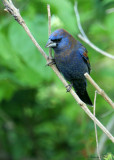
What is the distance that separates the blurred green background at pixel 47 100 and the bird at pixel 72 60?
0.61ft

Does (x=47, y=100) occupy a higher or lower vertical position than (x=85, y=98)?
higher

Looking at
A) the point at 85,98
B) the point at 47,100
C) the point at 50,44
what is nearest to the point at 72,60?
the point at 85,98

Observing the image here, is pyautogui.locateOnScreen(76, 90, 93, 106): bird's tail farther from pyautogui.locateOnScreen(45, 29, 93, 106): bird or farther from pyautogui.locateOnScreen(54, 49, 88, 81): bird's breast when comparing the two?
pyautogui.locateOnScreen(54, 49, 88, 81): bird's breast

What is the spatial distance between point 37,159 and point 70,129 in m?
0.69

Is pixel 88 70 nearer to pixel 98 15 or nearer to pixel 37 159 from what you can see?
pixel 98 15

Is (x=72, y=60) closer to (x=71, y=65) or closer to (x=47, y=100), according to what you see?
(x=71, y=65)

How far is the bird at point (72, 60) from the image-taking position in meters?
4.04

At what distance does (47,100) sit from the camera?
16.9 feet

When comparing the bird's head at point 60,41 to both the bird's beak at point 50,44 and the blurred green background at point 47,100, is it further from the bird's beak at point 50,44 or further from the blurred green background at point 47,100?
the blurred green background at point 47,100

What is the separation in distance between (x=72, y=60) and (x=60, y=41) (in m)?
0.36

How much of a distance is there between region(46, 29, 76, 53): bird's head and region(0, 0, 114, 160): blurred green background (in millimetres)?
220

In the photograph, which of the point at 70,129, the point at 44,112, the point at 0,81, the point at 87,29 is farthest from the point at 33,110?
the point at 87,29

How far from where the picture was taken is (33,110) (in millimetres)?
5230

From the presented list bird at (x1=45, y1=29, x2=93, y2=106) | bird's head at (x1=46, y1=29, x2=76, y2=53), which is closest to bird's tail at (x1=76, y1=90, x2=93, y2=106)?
bird at (x1=45, y1=29, x2=93, y2=106)
